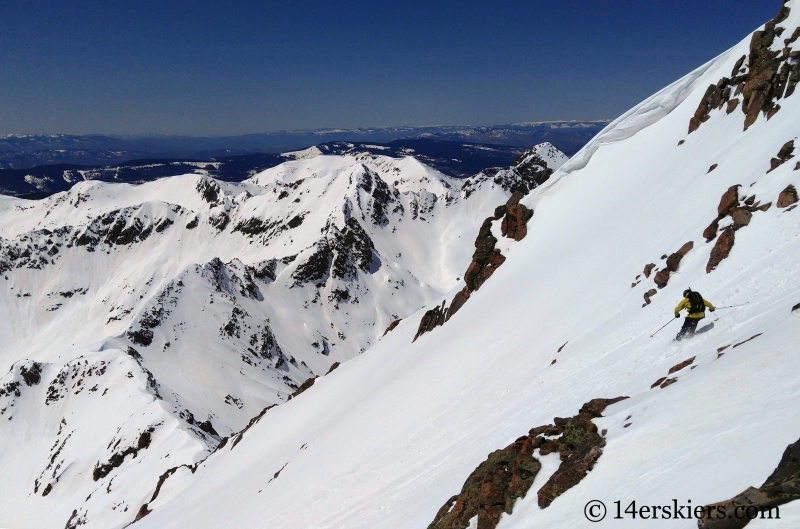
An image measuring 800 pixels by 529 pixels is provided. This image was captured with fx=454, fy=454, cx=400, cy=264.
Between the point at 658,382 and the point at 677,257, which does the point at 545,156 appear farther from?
the point at 658,382

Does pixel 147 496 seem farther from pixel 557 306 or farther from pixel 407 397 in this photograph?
pixel 557 306

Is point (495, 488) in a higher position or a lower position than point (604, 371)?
lower

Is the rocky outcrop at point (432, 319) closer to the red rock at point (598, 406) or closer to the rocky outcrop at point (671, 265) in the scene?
the rocky outcrop at point (671, 265)

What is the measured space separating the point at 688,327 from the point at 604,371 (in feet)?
8.56

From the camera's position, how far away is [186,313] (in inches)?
3996

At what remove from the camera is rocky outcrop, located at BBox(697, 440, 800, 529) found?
Answer: 497 cm

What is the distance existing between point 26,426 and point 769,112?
355 feet

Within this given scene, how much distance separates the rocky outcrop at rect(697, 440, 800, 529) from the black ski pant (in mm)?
7356

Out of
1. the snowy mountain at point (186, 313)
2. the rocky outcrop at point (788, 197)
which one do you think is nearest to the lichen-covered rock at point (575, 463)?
the rocky outcrop at point (788, 197)

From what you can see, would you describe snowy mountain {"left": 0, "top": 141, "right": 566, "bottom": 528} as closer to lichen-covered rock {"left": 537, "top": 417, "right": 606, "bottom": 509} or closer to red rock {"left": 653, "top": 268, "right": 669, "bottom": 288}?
red rock {"left": 653, "top": 268, "right": 669, "bottom": 288}

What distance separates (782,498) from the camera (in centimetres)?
496

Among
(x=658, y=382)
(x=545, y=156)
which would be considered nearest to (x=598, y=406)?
(x=658, y=382)

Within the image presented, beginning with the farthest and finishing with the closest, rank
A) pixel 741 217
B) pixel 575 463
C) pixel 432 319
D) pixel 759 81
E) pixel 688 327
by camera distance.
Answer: pixel 432 319, pixel 759 81, pixel 741 217, pixel 688 327, pixel 575 463

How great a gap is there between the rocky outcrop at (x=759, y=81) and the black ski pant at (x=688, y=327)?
1475 centimetres
